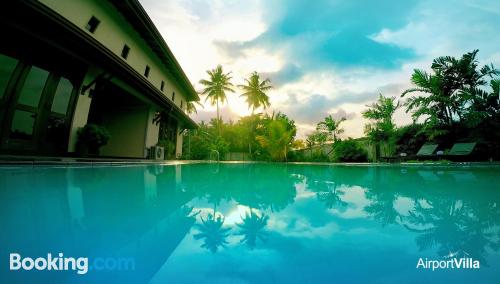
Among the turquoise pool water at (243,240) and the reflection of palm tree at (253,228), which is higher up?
the turquoise pool water at (243,240)

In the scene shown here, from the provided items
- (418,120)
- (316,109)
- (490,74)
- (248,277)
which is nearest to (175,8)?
(248,277)

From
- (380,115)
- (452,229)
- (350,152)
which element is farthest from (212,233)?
(380,115)

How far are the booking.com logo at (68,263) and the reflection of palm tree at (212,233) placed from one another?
0.40m

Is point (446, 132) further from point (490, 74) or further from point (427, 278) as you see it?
point (427, 278)

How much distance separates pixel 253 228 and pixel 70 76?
8035 mm

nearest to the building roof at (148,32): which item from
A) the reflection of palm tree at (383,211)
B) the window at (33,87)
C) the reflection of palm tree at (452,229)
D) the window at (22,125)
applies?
the window at (33,87)

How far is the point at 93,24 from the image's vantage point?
862 centimetres

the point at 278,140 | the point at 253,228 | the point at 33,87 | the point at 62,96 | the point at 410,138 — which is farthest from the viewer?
the point at 278,140

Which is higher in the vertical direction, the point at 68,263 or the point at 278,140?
the point at 278,140

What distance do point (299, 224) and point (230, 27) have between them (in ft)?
33.4

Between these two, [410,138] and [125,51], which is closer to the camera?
[125,51]

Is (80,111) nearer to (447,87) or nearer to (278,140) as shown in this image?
(278,140)

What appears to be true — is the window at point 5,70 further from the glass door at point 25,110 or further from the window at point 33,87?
the window at point 33,87

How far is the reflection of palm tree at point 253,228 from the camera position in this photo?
4.65 feet
